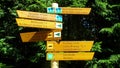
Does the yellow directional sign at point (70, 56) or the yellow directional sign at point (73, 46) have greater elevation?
the yellow directional sign at point (73, 46)

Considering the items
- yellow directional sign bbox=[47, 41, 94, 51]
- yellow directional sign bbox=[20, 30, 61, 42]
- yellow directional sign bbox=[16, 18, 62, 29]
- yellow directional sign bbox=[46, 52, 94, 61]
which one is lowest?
yellow directional sign bbox=[46, 52, 94, 61]

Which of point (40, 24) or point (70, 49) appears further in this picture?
point (70, 49)

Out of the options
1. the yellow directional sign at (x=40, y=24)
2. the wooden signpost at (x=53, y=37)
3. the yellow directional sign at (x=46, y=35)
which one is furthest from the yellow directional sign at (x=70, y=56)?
the yellow directional sign at (x=40, y=24)

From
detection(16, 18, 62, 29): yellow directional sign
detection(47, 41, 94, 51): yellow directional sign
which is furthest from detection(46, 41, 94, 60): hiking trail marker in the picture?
detection(16, 18, 62, 29): yellow directional sign

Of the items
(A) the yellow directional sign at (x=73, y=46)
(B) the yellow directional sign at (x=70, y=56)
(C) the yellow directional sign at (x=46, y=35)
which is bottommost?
(B) the yellow directional sign at (x=70, y=56)

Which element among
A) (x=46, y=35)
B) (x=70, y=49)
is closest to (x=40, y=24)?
(x=46, y=35)

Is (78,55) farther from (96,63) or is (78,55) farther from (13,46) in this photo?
(13,46)

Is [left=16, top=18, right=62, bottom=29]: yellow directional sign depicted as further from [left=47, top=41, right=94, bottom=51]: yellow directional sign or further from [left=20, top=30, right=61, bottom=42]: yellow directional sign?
[left=47, top=41, right=94, bottom=51]: yellow directional sign

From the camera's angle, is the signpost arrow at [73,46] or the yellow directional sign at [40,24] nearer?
the yellow directional sign at [40,24]

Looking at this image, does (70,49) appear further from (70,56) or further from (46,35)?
(46,35)

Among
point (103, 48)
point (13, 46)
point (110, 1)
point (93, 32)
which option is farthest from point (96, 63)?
point (13, 46)

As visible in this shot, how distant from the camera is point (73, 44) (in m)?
4.80

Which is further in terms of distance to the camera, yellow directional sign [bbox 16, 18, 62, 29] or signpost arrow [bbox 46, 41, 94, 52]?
signpost arrow [bbox 46, 41, 94, 52]

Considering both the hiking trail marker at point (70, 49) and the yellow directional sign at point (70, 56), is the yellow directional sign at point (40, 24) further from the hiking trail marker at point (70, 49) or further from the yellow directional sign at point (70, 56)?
the yellow directional sign at point (70, 56)
